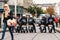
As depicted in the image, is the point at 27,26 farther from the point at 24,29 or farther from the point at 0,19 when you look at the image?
the point at 0,19

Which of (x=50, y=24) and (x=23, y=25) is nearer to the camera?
(x=23, y=25)

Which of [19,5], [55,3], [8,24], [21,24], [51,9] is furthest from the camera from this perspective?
[55,3]

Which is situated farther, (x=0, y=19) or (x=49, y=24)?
(x=0, y=19)

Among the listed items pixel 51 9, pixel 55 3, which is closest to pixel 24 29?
pixel 51 9

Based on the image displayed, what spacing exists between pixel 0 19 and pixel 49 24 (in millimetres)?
11694

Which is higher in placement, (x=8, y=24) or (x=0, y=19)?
(x=8, y=24)

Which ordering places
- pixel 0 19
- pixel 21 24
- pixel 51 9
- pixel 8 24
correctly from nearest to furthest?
pixel 8 24 < pixel 21 24 < pixel 0 19 < pixel 51 9

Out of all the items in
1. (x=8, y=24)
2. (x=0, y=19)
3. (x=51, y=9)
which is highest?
(x=8, y=24)

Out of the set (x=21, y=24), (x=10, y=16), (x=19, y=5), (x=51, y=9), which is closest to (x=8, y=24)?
(x=10, y=16)

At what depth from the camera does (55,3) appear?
157125 millimetres

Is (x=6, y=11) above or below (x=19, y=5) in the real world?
above

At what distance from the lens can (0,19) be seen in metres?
36.8

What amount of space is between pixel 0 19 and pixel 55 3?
400ft

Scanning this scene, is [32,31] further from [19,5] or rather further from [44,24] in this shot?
[19,5]
